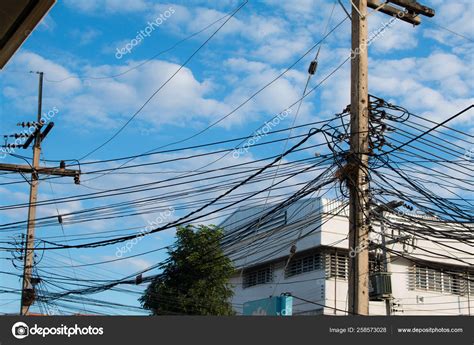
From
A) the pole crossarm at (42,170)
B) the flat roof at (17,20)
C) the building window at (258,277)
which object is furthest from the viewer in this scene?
the building window at (258,277)

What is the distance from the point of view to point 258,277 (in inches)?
1049

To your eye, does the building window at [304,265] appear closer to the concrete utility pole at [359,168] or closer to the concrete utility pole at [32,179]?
the concrete utility pole at [32,179]

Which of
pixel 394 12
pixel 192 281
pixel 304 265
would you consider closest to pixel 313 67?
pixel 394 12

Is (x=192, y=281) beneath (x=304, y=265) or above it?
beneath

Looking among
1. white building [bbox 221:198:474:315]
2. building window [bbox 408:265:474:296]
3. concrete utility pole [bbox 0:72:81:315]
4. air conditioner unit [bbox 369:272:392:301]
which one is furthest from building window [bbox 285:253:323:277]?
air conditioner unit [bbox 369:272:392:301]

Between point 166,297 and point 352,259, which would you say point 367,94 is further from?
point 166,297

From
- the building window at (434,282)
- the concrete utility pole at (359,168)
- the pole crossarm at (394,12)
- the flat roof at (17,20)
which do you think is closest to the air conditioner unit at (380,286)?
the concrete utility pole at (359,168)

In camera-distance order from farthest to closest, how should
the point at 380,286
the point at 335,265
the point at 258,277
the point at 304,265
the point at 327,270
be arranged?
the point at 258,277, the point at 304,265, the point at 335,265, the point at 327,270, the point at 380,286

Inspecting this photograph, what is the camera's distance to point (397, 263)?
80.3 ft

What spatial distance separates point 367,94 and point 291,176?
249 centimetres

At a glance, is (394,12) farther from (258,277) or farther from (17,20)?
(258,277)

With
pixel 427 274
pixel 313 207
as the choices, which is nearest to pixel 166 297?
pixel 313 207

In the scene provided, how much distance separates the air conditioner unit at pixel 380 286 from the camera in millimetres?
13242

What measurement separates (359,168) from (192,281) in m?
8.91
